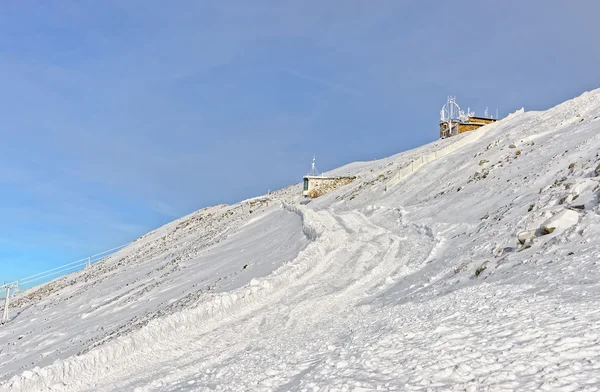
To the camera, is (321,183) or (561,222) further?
(321,183)

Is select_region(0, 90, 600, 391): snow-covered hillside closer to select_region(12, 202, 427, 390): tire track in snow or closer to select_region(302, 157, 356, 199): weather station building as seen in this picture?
select_region(12, 202, 427, 390): tire track in snow

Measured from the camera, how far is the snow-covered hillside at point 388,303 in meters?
7.79

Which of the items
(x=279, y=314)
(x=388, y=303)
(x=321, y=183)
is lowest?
(x=388, y=303)

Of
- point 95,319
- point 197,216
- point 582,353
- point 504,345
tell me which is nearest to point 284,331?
point 504,345

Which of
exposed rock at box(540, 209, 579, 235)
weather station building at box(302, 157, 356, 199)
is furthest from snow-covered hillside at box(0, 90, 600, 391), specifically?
weather station building at box(302, 157, 356, 199)

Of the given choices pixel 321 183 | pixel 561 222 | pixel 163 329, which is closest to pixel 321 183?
pixel 321 183

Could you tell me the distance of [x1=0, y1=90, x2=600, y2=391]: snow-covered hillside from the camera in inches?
307

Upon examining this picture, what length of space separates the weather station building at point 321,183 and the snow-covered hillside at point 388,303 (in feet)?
58.4

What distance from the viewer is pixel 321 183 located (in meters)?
52.9

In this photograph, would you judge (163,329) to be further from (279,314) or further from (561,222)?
(561,222)

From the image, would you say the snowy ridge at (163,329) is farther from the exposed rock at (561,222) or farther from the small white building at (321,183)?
the small white building at (321,183)

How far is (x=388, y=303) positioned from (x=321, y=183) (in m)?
39.5

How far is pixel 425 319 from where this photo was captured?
1044cm

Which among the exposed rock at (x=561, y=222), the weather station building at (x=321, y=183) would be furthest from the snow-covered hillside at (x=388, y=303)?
the weather station building at (x=321, y=183)
